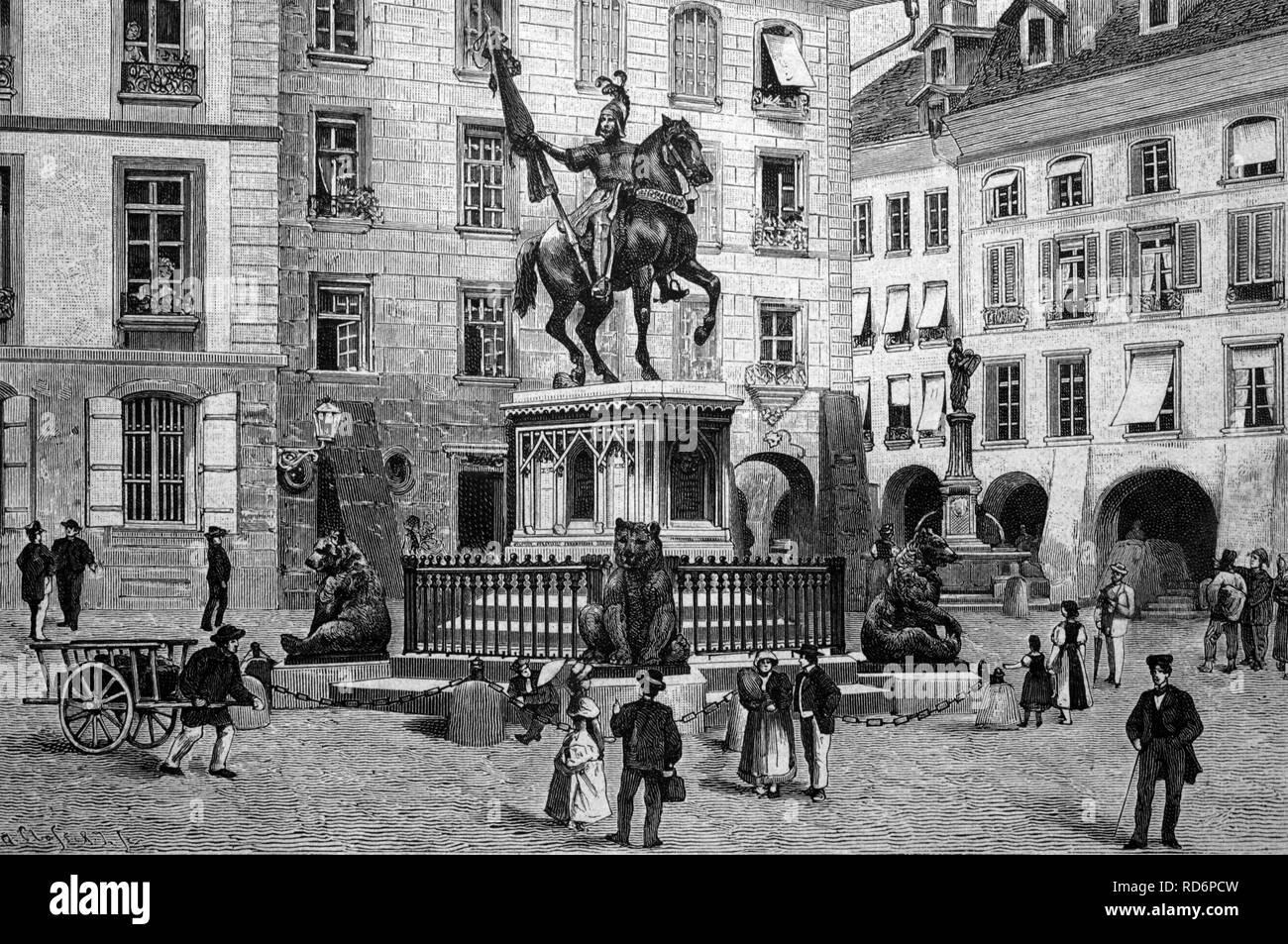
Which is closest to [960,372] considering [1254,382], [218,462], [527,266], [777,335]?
[777,335]

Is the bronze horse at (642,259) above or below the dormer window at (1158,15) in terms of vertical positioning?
below

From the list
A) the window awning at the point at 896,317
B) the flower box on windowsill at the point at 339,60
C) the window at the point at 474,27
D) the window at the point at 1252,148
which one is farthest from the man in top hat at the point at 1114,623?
the flower box on windowsill at the point at 339,60

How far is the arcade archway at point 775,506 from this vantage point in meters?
12.2

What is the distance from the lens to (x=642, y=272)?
1209 cm

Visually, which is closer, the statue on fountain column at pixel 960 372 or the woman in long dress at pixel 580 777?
the woman in long dress at pixel 580 777

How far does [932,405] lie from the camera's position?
12227 millimetres

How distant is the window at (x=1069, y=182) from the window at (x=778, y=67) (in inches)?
72.6

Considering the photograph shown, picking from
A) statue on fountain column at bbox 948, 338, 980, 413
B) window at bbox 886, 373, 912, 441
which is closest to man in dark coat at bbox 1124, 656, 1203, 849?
window at bbox 886, 373, 912, 441

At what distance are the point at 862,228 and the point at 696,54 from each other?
65.4 inches

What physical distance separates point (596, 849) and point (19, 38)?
19.1 feet

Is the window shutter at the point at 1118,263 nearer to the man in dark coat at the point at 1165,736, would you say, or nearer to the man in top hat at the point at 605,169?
the man in top hat at the point at 605,169

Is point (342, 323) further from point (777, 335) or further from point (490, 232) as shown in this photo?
point (777, 335)

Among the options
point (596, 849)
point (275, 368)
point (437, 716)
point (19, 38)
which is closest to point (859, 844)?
point (596, 849)

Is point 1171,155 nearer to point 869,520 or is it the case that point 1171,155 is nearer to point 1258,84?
point 1258,84
